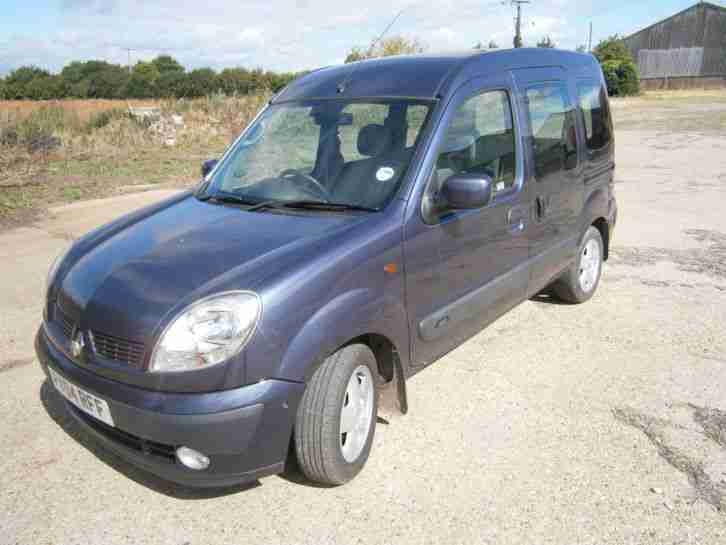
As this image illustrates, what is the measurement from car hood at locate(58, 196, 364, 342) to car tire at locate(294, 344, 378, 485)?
516 millimetres

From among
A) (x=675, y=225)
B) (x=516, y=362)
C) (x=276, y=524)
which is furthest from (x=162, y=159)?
(x=276, y=524)

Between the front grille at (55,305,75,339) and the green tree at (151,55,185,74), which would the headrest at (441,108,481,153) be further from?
the green tree at (151,55,185,74)

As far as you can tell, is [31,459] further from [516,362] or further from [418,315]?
[516,362]

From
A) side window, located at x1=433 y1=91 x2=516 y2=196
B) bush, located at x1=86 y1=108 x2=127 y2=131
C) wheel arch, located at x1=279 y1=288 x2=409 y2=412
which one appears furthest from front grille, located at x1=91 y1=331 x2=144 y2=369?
bush, located at x1=86 y1=108 x2=127 y2=131

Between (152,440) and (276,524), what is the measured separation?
657mm

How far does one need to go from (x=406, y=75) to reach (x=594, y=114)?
2216 millimetres

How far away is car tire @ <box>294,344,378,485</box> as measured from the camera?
104 inches

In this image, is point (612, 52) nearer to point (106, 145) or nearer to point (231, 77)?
point (231, 77)

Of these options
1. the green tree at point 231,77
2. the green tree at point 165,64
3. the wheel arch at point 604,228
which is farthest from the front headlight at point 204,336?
the green tree at point 165,64

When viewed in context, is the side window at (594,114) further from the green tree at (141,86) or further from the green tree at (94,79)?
the green tree at (94,79)

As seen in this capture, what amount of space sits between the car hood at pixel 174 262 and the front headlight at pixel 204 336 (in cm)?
8

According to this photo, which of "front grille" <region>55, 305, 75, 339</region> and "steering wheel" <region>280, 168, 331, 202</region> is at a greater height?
"steering wheel" <region>280, 168, 331, 202</region>

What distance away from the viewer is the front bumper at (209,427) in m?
2.41

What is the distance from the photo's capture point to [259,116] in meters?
4.19
